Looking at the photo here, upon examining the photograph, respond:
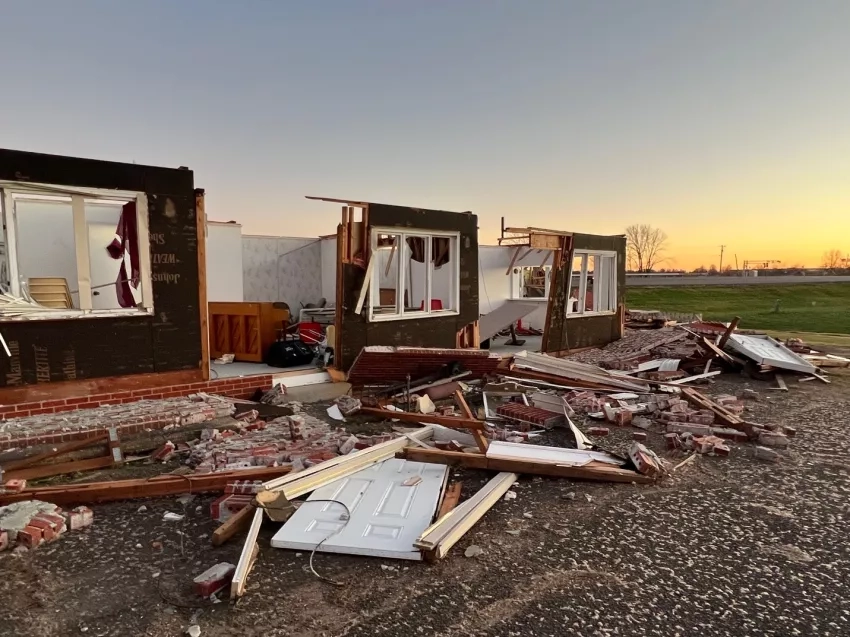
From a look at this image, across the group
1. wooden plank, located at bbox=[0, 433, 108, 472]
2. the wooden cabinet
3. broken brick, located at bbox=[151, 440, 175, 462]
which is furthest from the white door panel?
the wooden cabinet

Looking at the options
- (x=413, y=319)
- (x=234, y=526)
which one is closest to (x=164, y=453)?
(x=234, y=526)

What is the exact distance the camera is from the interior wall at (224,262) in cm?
1198

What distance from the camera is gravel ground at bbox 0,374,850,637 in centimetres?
279

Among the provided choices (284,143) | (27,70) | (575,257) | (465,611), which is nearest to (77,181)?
(27,70)

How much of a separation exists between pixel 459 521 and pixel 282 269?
41.4ft

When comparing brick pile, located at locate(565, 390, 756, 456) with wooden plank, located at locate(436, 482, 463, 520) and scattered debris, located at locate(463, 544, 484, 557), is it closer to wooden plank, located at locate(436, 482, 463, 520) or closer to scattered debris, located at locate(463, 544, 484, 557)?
wooden plank, located at locate(436, 482, 463, 520)

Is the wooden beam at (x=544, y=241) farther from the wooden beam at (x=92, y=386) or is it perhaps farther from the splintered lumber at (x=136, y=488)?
the splintered lumber at (x=136, y=488)

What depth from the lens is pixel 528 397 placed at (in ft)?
26.6

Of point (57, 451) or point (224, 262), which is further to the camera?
point (224, 262)

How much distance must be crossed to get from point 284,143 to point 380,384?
28.0ft

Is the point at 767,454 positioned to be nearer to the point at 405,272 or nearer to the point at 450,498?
the point at 450,498

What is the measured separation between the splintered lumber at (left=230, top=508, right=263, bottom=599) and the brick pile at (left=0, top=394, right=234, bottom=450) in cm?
276

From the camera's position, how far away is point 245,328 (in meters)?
9.44

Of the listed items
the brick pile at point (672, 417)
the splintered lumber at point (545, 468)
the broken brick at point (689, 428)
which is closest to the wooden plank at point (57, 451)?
the splintered lumber at point (545, 468)
